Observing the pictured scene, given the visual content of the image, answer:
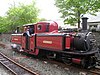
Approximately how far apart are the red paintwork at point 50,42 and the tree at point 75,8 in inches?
235

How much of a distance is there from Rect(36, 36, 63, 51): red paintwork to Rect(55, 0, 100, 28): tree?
597cm

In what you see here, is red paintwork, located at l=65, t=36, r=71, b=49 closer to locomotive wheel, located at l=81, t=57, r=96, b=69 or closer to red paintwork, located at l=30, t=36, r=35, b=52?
locomotive wheel, located at l=81, t=57, r=96, b=69

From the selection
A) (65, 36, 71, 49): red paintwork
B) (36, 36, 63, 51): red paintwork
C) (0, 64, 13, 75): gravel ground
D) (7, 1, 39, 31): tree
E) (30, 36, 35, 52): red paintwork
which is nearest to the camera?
(0, 64, 13, 75): gravel ground

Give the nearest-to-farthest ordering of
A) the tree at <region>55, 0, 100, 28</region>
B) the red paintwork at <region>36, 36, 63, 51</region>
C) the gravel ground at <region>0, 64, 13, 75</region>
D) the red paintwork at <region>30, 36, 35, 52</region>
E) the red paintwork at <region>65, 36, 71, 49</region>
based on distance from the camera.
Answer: the gravel ground at <region>0, 64, 13, 75</region> < the red paintwork at <region>65, 36, 71, 49</region> < the red paintwork at <region>36, 36, 63, 51</region> < the red paintwork at <region>30, 36, 35, 52</region> < the tree at <region>55, 0, 100, 28</region>

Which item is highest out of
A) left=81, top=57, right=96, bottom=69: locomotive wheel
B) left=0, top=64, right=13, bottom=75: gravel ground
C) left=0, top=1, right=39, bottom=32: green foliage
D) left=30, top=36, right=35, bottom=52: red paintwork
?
left=0, top=1, right=39, bottom=32: green foliage

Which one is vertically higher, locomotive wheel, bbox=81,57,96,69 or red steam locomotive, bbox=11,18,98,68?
red steam locomotive, bbox=11,18,98,68

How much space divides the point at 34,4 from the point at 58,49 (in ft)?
64.9

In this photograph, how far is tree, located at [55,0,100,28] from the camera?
1677 cm

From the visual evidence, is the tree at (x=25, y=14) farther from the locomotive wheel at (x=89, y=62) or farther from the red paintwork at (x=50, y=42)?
the locomotive wheel at (x=89, y=62)

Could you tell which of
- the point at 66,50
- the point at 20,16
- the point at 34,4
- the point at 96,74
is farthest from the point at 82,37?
the point at 34,4

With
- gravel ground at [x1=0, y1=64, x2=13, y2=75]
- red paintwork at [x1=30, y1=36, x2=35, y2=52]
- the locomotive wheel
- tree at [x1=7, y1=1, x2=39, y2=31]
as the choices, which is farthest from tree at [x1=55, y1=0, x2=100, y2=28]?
gravel ground at [x1=0, y1=64, x2=13, y2=75]

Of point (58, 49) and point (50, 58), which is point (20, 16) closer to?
point (50, 58)

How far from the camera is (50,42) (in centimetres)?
1151

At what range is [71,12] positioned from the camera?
61.6 feet
